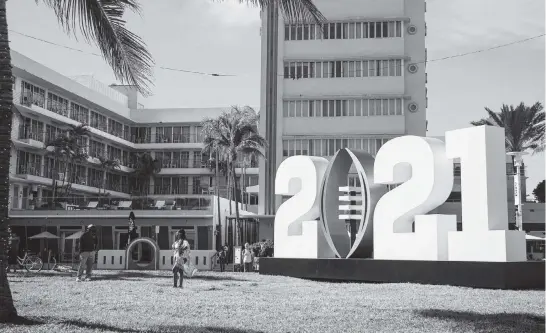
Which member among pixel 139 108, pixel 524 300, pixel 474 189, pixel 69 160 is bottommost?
pixel 524 300

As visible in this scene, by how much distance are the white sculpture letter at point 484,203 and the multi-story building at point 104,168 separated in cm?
2458

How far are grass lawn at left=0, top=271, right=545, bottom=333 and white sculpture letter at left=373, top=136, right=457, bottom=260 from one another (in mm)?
2365

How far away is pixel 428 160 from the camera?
21.7 metres

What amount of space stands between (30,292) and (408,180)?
1184 centimetres

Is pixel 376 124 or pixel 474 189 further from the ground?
pixel 376 124

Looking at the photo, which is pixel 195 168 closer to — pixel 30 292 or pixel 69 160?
pixel 69 160

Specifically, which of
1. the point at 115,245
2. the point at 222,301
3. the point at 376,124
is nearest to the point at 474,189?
the point at 222,301

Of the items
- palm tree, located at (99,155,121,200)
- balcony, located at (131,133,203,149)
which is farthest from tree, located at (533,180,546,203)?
palm tree, located at (99,155,121,200)

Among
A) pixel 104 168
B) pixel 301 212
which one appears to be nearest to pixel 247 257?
pixel 301 212

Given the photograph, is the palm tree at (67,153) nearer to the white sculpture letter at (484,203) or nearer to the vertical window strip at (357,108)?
the vertical window strip at (357,108)

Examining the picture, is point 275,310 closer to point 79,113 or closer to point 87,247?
point 87,247

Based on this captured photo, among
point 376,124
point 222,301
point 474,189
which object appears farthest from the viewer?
point 376,124

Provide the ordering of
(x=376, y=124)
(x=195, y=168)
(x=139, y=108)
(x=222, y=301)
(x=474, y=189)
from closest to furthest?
1. (x=222, y=301)
2. (x=474, y=189)
3. (x=376, y=124)
4. (x=195, y=168)
5. (x=139, y=108)

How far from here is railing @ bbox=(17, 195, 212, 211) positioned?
49.8 meters
